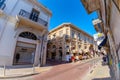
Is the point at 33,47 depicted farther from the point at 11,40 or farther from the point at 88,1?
the point at 88,1

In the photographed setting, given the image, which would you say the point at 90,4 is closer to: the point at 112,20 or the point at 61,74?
the point at 112,20

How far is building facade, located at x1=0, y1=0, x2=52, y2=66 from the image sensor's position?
45.6ft

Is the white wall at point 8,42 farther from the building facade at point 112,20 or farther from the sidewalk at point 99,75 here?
the building facade at point 112,20

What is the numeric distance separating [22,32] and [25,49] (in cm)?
258

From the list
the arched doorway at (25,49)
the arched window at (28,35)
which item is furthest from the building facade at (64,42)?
the arched window at (28,35)

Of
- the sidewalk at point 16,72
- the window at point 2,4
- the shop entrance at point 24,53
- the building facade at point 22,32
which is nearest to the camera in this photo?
the sidewalk at point 16,72

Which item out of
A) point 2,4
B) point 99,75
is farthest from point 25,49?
point 99,75

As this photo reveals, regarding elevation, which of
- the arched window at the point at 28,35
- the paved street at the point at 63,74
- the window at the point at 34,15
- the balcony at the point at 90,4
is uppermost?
the window at the point at 34,15

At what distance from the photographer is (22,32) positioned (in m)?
15.9

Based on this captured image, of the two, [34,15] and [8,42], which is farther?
[34,15]

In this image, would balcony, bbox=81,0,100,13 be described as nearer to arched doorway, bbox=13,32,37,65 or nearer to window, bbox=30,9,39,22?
arched doorway, bbox=13,32,37,65

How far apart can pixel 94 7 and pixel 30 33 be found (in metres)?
12.1

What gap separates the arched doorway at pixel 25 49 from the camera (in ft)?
50.3

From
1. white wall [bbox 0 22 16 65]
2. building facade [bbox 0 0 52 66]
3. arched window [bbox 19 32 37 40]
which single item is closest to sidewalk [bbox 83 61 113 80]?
building facade [bbox 0 0 52 66]
